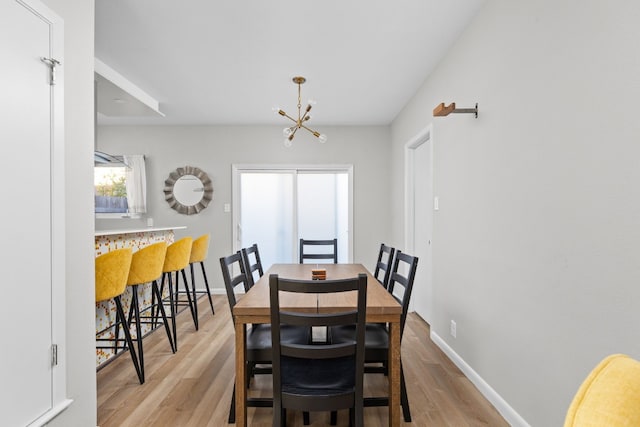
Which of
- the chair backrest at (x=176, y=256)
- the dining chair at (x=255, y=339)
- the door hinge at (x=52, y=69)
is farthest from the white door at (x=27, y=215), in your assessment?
the chair backrest at (x=176, y=256)

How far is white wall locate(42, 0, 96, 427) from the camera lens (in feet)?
5.32

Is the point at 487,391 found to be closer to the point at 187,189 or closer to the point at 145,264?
the point at 145,264

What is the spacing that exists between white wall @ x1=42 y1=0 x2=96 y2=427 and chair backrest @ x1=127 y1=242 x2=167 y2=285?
0.83 meters

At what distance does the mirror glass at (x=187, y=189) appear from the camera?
5191 millimetres

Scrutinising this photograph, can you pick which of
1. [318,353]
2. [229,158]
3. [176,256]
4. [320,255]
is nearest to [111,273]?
[176,256]

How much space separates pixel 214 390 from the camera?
7.72 ft

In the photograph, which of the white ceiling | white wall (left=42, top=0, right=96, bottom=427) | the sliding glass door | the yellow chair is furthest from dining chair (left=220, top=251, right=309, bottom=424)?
the sliding glass door

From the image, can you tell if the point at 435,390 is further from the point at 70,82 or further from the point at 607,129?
the point at 70,82

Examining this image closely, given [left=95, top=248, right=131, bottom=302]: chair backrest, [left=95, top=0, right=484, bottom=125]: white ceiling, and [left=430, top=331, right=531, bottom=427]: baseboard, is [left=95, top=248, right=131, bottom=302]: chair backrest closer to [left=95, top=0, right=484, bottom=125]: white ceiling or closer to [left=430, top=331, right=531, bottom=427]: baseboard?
[left=95, top=0, right=484, bottom=125]: white ceiling

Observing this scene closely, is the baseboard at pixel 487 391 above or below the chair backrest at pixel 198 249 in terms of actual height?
below

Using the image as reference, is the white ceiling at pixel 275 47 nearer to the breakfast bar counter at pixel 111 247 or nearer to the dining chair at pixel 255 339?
the breakfast bar counter at pixel 111 247

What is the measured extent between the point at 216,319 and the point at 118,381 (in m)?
1.46

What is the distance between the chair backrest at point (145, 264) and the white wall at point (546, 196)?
2.40 meters

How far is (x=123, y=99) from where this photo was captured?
3.64 meters
